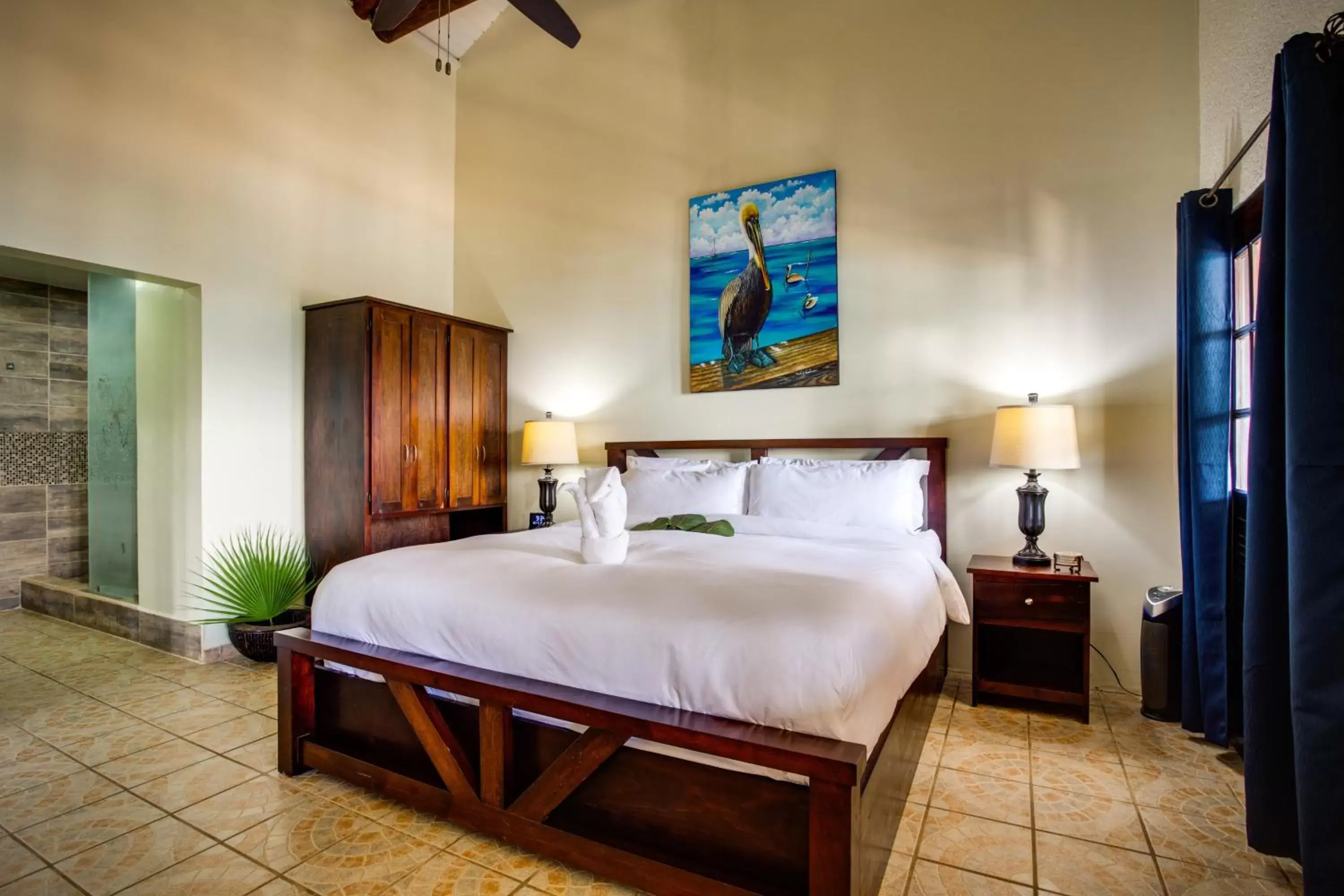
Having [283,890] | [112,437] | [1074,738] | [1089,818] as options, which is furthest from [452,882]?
[112,437]

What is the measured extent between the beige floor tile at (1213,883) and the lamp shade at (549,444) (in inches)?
132

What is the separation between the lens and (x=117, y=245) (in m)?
3.33

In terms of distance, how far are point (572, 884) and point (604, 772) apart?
11.7 inches

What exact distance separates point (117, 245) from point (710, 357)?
307cm

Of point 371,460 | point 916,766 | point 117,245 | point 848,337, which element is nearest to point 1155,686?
point 916,766

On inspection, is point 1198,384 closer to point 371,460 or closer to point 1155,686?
point 1155,686

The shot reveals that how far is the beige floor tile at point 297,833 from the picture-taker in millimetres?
1866

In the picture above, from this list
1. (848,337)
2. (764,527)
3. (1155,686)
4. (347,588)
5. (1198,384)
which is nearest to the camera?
(347,588)

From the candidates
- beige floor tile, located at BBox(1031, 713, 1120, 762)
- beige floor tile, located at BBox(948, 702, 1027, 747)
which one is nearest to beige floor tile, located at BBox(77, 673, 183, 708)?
beige floor tile, located at BBox(948, 702, 1027, 747)

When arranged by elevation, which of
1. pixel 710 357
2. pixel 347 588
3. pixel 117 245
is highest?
pixel 117 245

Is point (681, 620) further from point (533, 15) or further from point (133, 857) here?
point (533, 15)

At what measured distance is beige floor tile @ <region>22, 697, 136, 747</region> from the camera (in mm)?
2664

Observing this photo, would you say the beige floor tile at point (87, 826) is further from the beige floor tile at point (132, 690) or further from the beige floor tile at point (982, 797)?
the beige floor tile at point (982, 797)

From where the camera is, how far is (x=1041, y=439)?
295 cm
